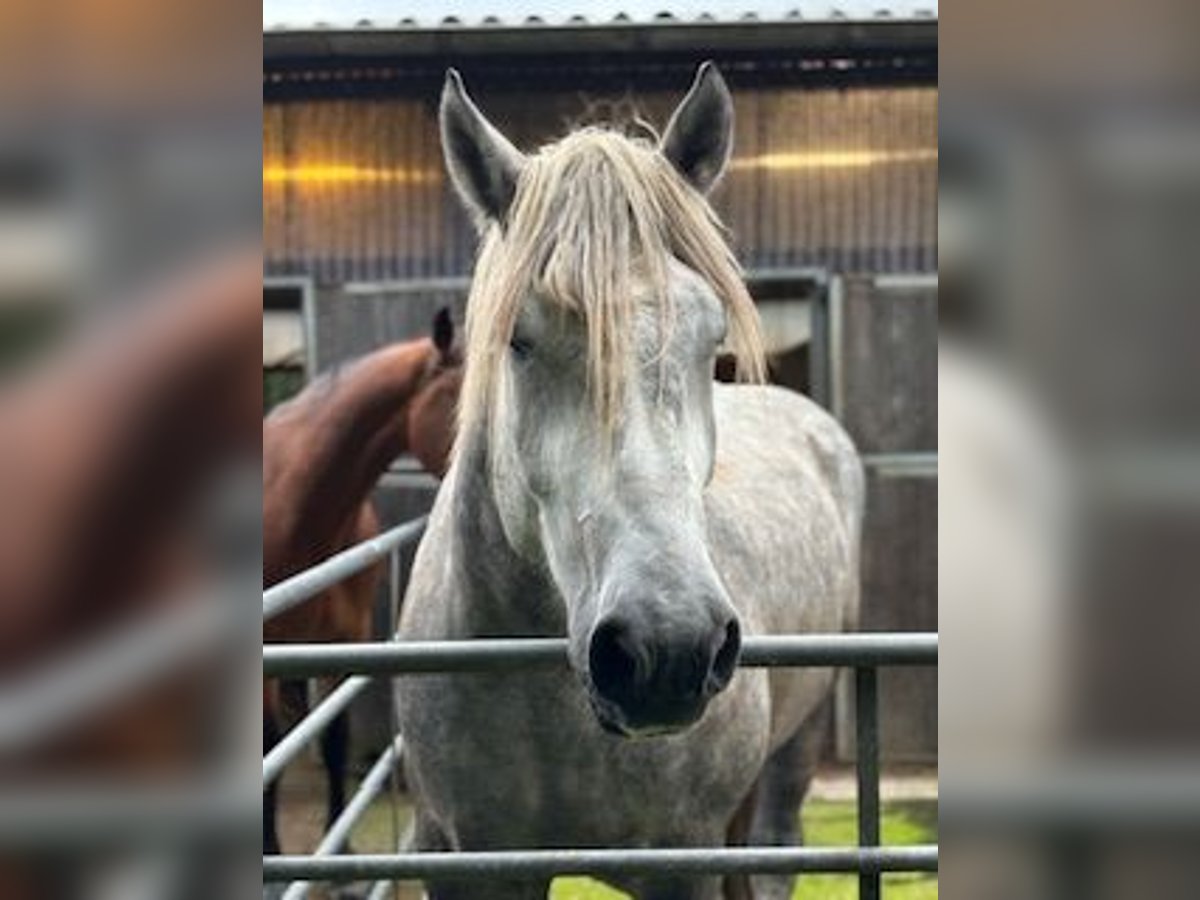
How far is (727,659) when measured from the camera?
89 centimetres

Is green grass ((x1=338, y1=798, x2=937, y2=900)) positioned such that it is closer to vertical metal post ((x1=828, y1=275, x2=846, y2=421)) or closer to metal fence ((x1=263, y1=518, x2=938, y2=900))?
vertical metal post ((x1=828, y1=275, x2=846, y2=421))

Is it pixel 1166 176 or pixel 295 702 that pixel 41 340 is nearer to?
pixel 1166 176

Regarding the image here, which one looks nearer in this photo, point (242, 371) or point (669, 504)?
point (242, 371)

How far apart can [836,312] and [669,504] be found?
2.68 m

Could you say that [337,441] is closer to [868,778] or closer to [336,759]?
[336,759]

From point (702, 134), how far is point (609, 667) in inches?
20.2

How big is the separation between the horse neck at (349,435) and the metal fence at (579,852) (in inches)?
61.2

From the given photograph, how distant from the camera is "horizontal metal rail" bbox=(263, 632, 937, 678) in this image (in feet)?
2.96

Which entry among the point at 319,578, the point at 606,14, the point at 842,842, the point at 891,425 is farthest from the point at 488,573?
the point at 891,425

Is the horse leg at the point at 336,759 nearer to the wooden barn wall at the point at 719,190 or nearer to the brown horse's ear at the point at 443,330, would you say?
the brown horse's ear at the point at 443,330

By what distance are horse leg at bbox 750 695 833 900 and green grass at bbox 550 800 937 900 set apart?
103 mm

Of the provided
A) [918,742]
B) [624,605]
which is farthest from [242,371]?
[918,742]

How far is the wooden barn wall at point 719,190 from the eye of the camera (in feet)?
10.7

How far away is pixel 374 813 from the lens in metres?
3.05
